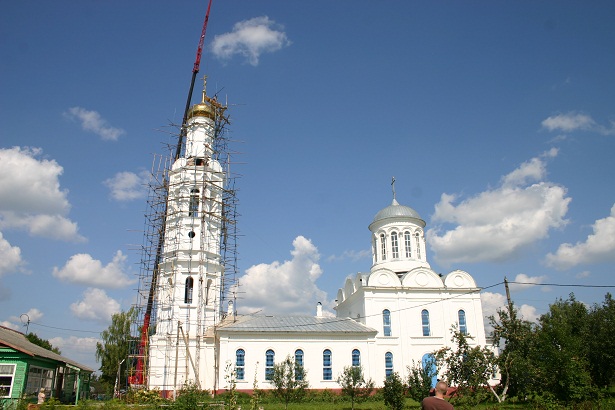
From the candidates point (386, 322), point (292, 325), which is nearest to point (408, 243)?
point (386, 322)

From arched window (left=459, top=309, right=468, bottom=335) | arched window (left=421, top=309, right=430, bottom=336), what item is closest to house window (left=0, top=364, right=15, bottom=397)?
arched window (left=421, top=309, right=430, bottom=336)

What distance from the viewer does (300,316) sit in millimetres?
34094

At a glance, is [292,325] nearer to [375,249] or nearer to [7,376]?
[375,249]

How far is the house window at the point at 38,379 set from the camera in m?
19.7

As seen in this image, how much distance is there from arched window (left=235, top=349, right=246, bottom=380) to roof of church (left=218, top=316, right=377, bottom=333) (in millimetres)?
1395

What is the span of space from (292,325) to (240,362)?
4276 mm

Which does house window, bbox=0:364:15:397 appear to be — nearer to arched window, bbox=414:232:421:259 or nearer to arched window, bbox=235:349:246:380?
arched window, bbox=235:349:246:380

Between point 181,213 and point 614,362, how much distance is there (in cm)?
2762

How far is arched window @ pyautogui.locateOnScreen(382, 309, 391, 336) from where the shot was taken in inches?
1297

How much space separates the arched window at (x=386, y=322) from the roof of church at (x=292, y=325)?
1.28 metres

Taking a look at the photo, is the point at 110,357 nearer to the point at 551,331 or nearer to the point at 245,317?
the point at 245,317

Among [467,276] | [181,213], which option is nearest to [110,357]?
[181,213]

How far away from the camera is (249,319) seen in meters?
32.4

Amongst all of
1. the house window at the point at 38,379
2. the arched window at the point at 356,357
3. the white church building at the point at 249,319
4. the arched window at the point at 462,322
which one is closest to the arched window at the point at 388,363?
the white church building at the point at 249,319
